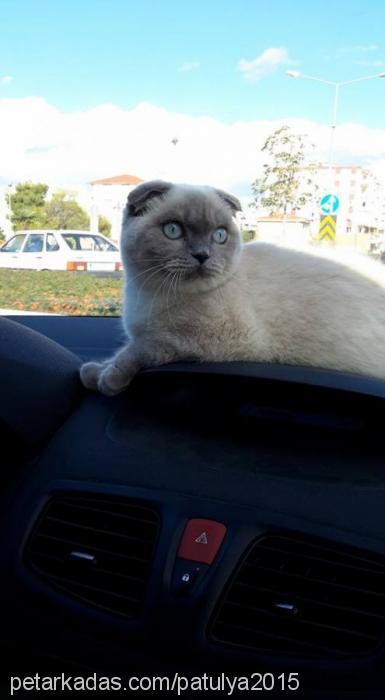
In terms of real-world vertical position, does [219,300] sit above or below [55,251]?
below

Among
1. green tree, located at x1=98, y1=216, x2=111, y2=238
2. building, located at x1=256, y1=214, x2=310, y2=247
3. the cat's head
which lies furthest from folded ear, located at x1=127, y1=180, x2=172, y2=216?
green tree, located at x1=98, y1=216, x2=111, y2=238

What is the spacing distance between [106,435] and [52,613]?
563 millimetres

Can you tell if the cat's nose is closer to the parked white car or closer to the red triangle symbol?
the red triangle symbol

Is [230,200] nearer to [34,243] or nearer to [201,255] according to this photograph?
[201,255]

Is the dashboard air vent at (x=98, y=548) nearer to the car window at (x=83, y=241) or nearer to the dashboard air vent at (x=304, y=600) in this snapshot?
the dashboard air vent at (x=304, y=600)

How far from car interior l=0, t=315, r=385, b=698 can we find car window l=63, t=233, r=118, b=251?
4.53 meters

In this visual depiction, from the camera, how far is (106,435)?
2.22 metres

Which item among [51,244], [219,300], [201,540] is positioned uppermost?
[51,244]

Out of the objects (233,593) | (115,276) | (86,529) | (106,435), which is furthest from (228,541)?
(115,276)

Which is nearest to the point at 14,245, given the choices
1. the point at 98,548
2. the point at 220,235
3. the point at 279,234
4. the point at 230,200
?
the point at 279,234

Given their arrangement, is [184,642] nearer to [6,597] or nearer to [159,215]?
[6,597]

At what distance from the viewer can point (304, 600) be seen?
66.2 inches

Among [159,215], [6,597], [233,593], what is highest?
[159,215]

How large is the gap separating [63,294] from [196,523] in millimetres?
3536
